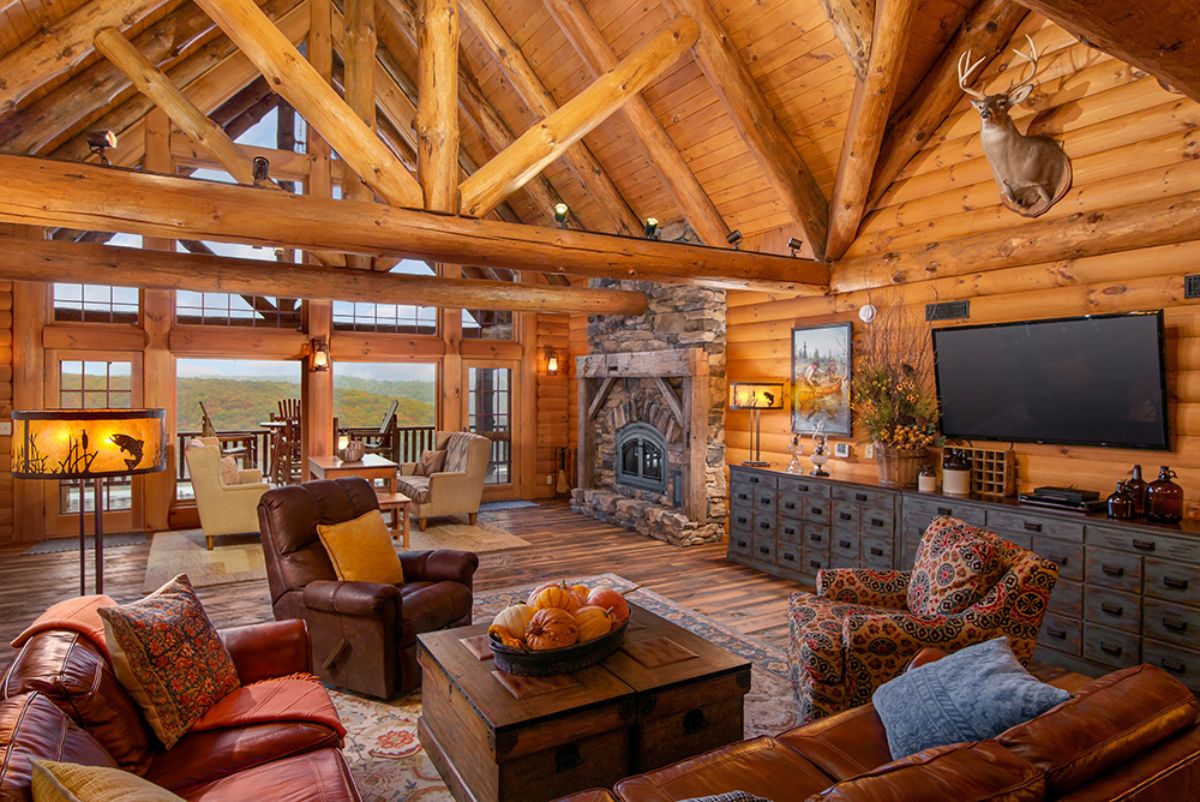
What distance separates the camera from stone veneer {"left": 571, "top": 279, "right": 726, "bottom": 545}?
6883mm

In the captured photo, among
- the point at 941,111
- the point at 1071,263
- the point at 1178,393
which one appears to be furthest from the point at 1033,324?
the point at 941,111

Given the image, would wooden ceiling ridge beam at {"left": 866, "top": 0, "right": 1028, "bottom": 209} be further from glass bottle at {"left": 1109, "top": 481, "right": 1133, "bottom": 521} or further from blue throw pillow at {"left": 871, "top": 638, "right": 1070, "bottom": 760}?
blue throw pillow at {"left": 871, "top": 638, "right": 1070, "bottom": 760}

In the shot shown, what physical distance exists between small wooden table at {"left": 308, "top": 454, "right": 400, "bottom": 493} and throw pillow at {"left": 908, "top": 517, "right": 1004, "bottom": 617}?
16.8 feet

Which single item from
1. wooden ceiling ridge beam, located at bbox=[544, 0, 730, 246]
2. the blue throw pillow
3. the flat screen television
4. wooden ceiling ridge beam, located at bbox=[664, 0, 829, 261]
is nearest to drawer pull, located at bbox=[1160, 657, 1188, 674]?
the flat screen television

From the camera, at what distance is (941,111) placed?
486 cm

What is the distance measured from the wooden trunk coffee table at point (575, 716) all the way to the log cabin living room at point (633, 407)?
0.02 m

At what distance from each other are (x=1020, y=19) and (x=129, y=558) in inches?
322

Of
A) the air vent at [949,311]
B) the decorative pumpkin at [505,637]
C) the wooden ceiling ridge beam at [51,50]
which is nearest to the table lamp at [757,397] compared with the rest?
the air vent at [949,311]

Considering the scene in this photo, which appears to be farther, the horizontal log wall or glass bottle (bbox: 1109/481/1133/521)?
the horizontal log wall

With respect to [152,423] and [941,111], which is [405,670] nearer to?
[152,423]

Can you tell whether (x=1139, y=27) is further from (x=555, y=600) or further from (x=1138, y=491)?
(x=1138, y=491)

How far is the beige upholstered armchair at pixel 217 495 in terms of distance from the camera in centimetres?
647

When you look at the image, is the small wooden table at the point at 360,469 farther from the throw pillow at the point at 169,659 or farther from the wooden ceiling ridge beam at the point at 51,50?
the throw pillow at the point at 169,659

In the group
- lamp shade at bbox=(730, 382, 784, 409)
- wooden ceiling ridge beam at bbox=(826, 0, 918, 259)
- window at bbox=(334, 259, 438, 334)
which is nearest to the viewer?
wooden ceiling ridge beam at bbox=(826, 0, 918, 259)
